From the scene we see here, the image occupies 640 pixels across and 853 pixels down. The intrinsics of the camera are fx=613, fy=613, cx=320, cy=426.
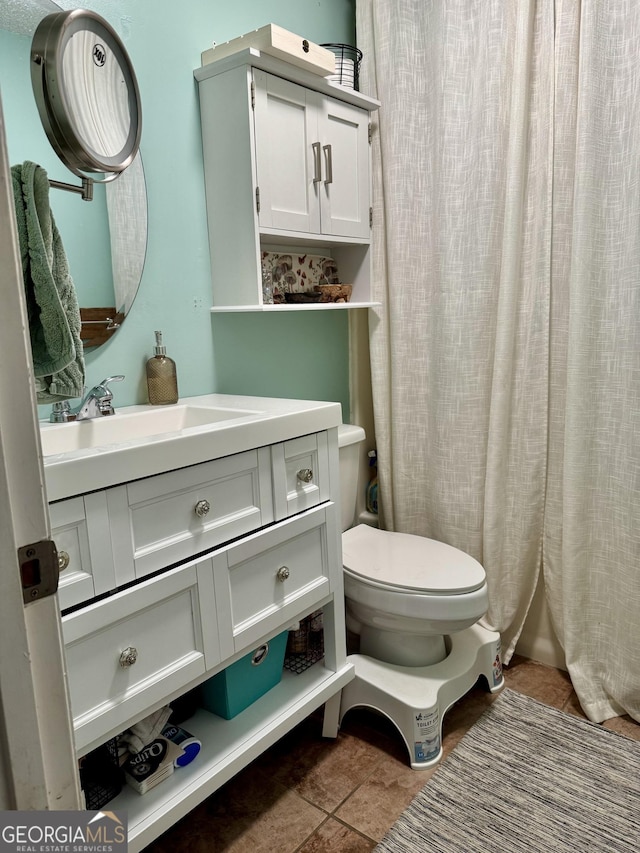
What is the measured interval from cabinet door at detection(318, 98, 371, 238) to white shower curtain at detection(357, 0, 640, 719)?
4.3 inches

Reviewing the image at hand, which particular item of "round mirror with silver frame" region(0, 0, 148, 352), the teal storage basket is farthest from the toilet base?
"round mirror with silver frame" region(0, 0, 148, 352)

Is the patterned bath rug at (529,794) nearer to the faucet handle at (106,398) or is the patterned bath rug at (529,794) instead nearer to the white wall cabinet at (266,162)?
the faucet handle at (106,398)

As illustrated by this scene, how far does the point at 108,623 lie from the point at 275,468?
0.47m

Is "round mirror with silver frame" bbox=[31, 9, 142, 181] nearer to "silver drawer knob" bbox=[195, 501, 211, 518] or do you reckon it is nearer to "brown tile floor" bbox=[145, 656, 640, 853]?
"silver drawer knob" bbox=[195, 501, 211, 518]

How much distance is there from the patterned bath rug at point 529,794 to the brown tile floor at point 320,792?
5cm

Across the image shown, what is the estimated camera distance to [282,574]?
1379 mm

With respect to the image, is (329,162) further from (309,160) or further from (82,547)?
(82,547)

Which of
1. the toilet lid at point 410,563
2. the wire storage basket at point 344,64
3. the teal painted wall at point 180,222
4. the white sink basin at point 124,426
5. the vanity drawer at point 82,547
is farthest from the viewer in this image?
the wire storage basket at point 344,64

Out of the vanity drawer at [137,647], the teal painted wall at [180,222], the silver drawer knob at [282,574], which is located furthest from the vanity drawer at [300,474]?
the teal painted wall at [180,222]

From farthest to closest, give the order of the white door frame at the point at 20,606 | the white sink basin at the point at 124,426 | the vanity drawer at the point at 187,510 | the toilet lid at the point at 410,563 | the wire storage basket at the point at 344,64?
the wire storage basket at the point at 344,64 → the toilet lid at the point at 410,563 → the white sink basin at the point at 124,426 → the vanity drawer at the point at 187,510 → the white door frame at the point at 20,606

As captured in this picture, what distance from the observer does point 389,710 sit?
1640 millimetres

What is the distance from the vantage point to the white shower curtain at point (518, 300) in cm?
167

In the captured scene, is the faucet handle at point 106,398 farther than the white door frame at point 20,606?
Yes

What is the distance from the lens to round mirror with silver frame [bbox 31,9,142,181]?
3.49 feet
